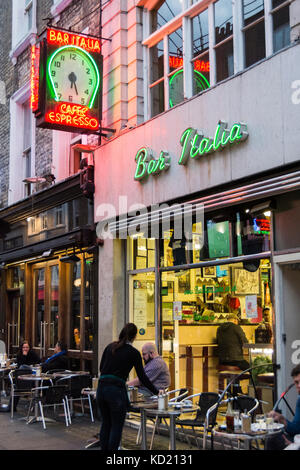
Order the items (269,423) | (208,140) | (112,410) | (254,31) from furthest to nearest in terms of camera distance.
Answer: (208,140)
(254,31)
(112,410)
(269,423)

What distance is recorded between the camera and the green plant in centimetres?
866

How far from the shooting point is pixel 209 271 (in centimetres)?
1020

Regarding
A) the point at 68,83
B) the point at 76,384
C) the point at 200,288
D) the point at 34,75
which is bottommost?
the point at 76,384

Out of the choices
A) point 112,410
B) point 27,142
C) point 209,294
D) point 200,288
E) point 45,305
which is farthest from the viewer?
point 27,142

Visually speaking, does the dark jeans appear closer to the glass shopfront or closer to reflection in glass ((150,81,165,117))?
the glass shopfront

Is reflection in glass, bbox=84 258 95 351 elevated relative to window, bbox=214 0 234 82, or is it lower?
lower

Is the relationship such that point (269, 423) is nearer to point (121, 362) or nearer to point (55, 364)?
point (121, 362)

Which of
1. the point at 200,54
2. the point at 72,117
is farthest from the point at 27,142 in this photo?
the point at 200,54

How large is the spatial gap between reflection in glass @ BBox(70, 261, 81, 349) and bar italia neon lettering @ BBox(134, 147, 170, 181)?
145 inches

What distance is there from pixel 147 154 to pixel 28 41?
7922 millimetres

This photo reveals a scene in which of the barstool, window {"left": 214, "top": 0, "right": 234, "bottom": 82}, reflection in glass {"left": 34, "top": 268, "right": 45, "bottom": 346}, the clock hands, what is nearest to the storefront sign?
window {"left": 214, "top": 0, "right": 234, "bottom": 82}

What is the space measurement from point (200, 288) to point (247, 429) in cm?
424

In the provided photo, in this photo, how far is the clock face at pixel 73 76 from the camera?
40.3 feet

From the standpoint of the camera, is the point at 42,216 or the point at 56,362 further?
the point at 42,216
